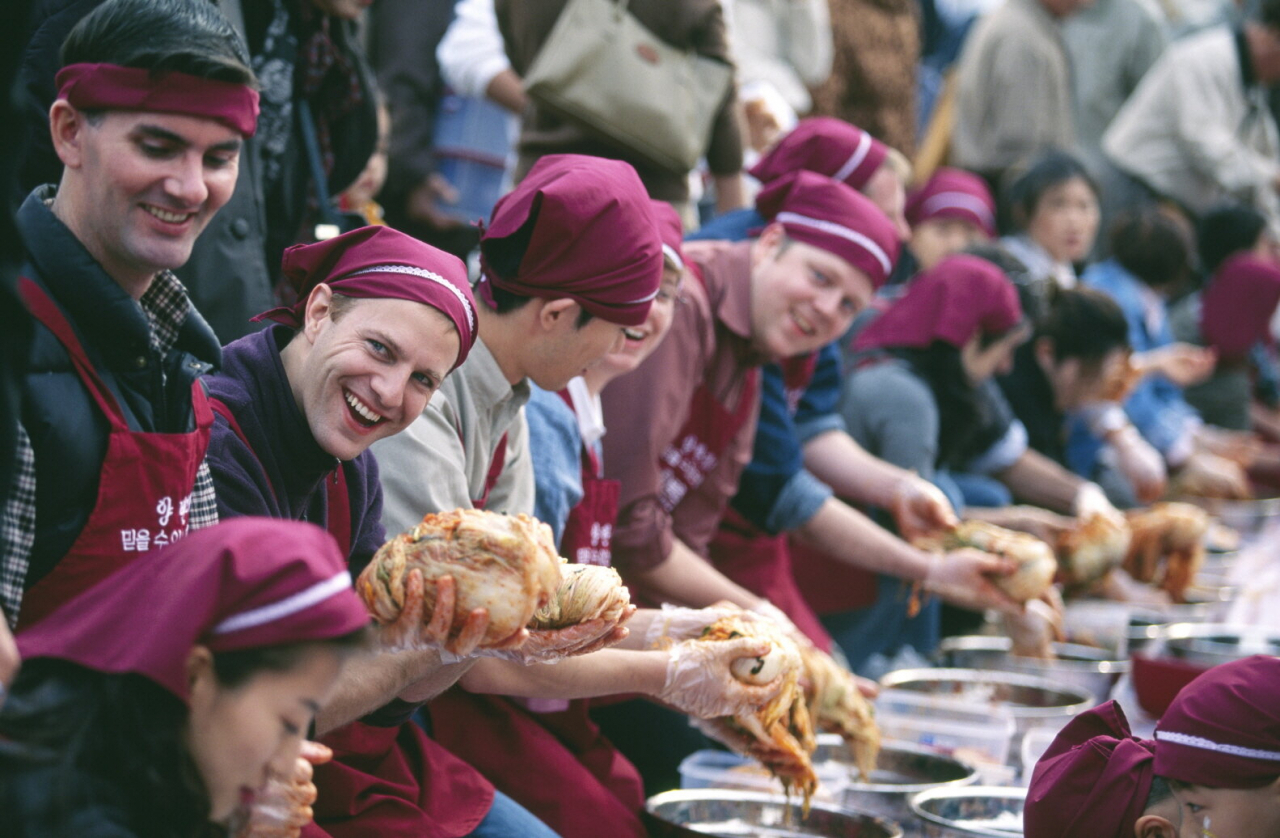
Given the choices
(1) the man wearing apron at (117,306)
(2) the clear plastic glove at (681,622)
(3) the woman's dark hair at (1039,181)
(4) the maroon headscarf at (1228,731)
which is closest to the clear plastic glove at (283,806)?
(1) the man wearing apron at (117,306)

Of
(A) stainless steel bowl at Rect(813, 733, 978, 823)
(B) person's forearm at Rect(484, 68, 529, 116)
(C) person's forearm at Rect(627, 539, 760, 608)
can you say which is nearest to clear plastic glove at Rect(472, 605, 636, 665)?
(A) stainless steel bowl at Rect(813, 733, 978, 823)

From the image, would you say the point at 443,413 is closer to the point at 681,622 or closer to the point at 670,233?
the point at 681,622

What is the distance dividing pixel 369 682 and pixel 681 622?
900 millimetres

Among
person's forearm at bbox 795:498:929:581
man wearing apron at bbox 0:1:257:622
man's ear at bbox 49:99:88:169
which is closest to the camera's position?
man wearing apron at bbox 0:1:257:622

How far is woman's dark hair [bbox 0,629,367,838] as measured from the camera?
1.41 m

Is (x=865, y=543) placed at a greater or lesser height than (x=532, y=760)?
lesser

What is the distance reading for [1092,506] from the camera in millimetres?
5082

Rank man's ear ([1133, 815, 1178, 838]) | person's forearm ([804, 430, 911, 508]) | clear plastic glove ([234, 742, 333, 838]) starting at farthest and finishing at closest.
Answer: person's forearm ([804, 430, 911, 508])
man's ear ([1133, 815, 1178, 838])
clear plastic glove ([234, 742, 333, 838])

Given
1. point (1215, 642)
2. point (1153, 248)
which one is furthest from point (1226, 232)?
point (1215, 642)

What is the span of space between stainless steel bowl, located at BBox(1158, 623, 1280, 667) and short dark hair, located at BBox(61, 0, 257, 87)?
130 inches

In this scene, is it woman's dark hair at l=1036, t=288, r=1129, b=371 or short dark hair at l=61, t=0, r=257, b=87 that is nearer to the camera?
short dark hair at l=61, t=0, r=257, b=87

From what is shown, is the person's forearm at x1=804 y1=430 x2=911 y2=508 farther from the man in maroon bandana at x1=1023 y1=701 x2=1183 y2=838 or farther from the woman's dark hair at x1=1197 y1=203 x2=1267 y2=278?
the woman's dark hair at x1=1197 y1=203 x2=1267 y2=278

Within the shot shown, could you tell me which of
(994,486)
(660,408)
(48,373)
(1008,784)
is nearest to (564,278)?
(660,408)

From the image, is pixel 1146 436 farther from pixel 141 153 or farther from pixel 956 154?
pixel 141 153
